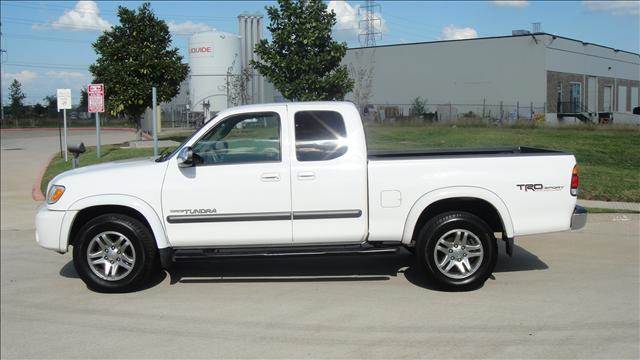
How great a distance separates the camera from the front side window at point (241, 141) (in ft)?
20.9

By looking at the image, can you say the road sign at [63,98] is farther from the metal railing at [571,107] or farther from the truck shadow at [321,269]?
the metal railing at [571,107]

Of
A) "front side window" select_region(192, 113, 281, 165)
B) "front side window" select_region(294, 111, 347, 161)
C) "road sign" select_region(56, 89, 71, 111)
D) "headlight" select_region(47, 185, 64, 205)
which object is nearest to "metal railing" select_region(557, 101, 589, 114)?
"road sign" select_region(56, 89, 71, 111)

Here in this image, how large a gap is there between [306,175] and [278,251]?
0.85 meters

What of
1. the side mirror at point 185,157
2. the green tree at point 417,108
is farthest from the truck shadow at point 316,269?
the green tree at point 417,108

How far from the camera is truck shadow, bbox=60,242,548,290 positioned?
691cm

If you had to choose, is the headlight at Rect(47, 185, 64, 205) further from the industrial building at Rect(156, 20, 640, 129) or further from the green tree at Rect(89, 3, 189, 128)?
the industrial building at Rect(156, 20, 640, 129)

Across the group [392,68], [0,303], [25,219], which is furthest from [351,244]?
[392,68]

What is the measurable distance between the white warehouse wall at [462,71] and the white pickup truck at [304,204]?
45.4 meters

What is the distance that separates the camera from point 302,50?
18156 mm

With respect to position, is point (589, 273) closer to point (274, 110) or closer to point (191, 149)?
point (274, 110)

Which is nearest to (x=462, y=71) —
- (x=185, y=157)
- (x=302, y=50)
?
(x=302, y=50)

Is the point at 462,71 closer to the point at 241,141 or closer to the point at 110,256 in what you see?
the point at 241,141

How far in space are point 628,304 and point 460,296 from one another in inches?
62.4

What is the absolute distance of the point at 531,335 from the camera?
201 inches
